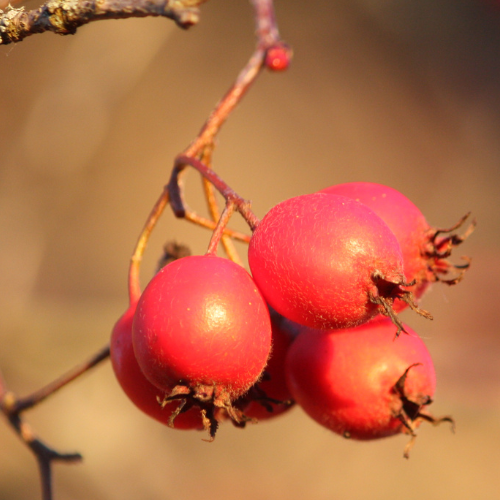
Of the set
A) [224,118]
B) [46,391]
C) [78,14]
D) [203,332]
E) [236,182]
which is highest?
[78,14]

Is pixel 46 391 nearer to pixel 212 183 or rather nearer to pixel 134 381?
pixel 134 381

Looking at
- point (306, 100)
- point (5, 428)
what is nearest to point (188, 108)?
point (306, 100)

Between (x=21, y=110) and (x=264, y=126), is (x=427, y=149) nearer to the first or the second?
(x=264, y=126)

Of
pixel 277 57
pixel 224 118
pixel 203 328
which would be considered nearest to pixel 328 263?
pixel 203 328

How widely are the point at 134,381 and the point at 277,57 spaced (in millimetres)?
531

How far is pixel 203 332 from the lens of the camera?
1.64ft

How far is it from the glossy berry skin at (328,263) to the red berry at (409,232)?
12cm

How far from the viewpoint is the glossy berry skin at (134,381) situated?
2.03 feet

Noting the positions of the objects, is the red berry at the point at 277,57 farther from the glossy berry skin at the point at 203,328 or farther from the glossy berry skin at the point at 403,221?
the glossy berry skin at the point at 203,328

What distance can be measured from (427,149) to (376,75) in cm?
66

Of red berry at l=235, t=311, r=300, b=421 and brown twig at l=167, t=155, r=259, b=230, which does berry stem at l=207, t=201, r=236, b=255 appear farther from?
red berry at l=235, t=311, r=300, b=421

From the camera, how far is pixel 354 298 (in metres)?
0.52

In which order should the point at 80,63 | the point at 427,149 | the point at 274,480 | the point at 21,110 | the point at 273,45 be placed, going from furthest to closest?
the point at 427,149 → the point at 21,110 → the point at 274,480 → the point at 80,63 → the point at 273,45

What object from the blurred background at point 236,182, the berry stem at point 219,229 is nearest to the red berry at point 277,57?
the berry stem at point 219,229
